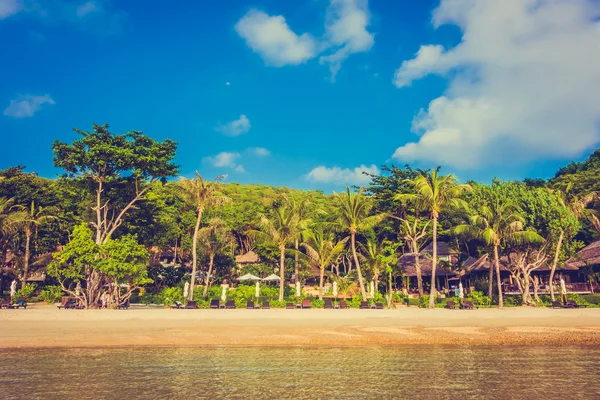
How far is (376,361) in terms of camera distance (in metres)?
12.1

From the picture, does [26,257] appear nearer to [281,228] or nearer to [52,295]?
[52,295]

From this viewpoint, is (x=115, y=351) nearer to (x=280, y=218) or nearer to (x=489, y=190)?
(x=280, y=218)

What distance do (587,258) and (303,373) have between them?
35296 millimetres

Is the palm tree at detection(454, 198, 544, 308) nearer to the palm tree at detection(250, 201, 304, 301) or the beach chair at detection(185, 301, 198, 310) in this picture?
the palm tree at detection(250, 201, 304, 301)

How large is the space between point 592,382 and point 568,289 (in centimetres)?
2903

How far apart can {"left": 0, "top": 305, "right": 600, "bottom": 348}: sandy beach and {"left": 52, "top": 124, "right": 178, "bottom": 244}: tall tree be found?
1108 centimetres

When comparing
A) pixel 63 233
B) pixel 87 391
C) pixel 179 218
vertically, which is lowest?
pixel 87 391

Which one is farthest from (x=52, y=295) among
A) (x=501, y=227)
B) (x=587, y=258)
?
(x=587, y=258)

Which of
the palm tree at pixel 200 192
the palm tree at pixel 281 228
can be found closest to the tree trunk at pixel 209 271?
the palm tree at pixel 200 192

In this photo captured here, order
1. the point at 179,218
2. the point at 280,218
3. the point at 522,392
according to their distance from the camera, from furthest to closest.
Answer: the point at 179,218, the point at 280,218, the point at 522,392

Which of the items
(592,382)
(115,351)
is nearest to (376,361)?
(592,382)

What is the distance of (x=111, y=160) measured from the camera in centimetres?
3114

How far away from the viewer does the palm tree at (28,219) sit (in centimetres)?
3359

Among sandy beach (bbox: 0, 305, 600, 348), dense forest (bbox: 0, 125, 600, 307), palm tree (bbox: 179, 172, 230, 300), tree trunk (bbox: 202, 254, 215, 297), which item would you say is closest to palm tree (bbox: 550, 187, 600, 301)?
dense forest (bbox: 0, 125, 600, 307)
